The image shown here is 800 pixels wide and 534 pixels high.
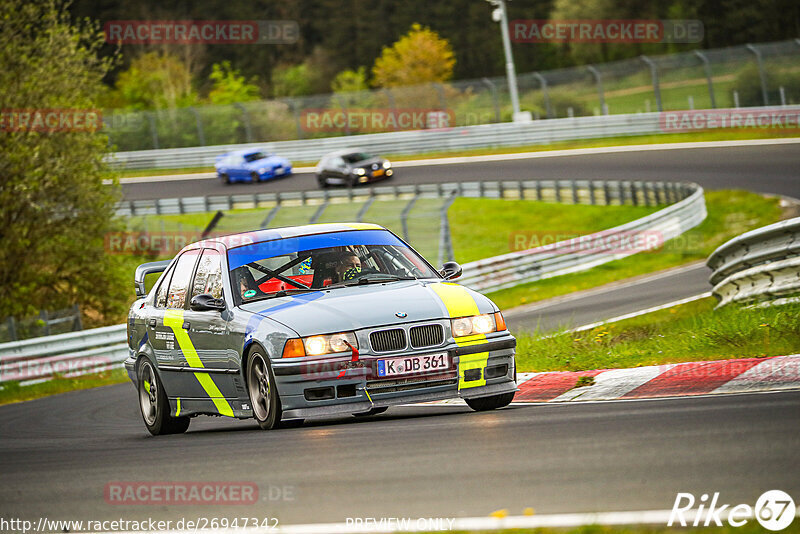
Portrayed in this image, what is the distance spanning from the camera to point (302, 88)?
9500 cm

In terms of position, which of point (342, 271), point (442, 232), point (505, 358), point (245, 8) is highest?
point (245, 8)

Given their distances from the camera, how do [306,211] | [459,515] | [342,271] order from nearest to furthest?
[459,515] → [342,271] → [306,211]

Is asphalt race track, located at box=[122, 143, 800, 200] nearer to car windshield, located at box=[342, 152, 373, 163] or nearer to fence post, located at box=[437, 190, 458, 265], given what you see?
car windshield, located at box=[342, 152, 373, 163]

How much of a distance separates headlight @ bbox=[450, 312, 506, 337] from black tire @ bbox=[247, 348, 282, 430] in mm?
1325

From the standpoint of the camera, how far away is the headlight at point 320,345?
307 inches

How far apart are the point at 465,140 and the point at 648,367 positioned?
40.2 metres

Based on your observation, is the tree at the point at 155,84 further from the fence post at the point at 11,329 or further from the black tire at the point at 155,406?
the black tire at the point at 155,406

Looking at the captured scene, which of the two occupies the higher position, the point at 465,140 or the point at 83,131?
the point at 83,131

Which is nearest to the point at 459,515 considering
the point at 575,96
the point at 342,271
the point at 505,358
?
the point at 505,358

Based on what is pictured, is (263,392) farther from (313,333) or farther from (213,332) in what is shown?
(213,332)

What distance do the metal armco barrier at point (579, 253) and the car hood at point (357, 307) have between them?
1671cm

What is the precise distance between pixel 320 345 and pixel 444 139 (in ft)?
139

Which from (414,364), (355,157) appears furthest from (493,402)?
(355,157)

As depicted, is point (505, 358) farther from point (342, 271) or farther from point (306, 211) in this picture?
point (306, 211)
